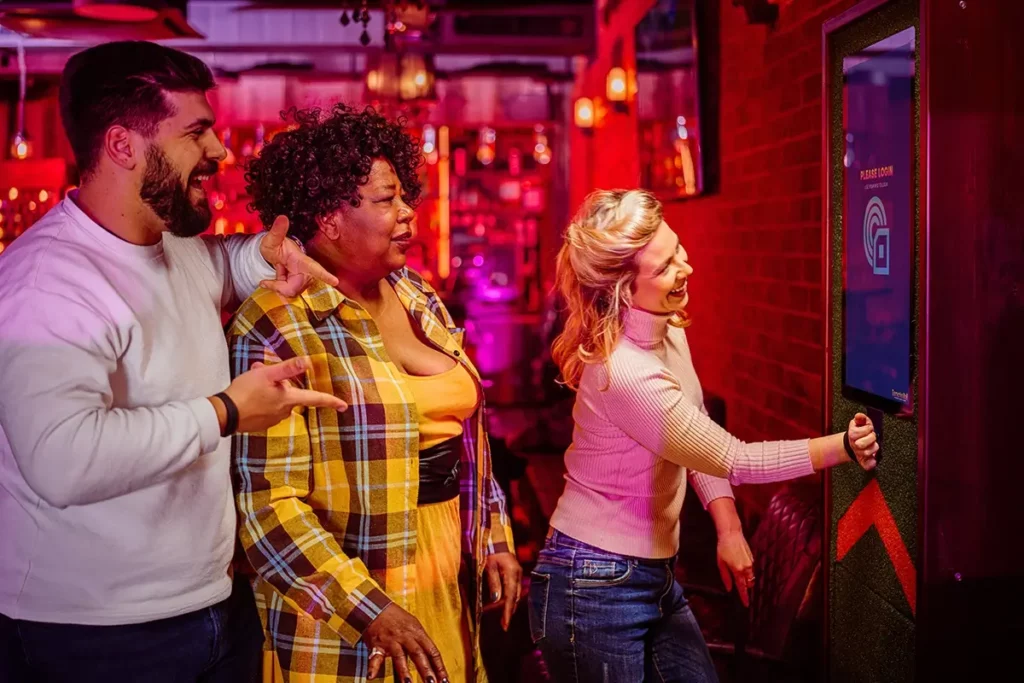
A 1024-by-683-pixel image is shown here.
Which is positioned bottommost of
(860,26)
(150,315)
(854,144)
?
(150,315)

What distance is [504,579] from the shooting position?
2201mm

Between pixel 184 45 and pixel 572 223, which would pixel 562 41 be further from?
pixel 572 223

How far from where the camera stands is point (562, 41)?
30.5 ft

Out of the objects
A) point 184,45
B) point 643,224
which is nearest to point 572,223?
point 643,224

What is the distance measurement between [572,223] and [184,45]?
857 cm

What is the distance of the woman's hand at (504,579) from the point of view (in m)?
2.19

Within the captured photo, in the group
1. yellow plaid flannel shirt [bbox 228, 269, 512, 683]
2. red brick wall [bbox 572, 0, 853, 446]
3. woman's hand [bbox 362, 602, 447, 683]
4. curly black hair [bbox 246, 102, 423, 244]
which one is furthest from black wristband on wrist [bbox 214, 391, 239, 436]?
red brick wall [bbox 572, 0, 853, 446]

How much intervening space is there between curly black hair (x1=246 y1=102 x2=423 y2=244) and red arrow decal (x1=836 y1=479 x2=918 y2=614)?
1.20 metres

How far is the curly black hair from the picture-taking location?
2025 mm

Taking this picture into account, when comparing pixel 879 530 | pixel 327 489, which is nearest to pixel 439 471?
pixel 327 489

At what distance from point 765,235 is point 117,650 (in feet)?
9.31

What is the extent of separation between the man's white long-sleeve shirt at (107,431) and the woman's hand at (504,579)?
1.93ft

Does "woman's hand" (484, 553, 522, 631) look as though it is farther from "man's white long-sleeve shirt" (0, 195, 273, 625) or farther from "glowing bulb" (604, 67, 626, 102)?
"glowing bulb" (604, 67, 626, 102)

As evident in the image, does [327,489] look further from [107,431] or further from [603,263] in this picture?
[603,263]
